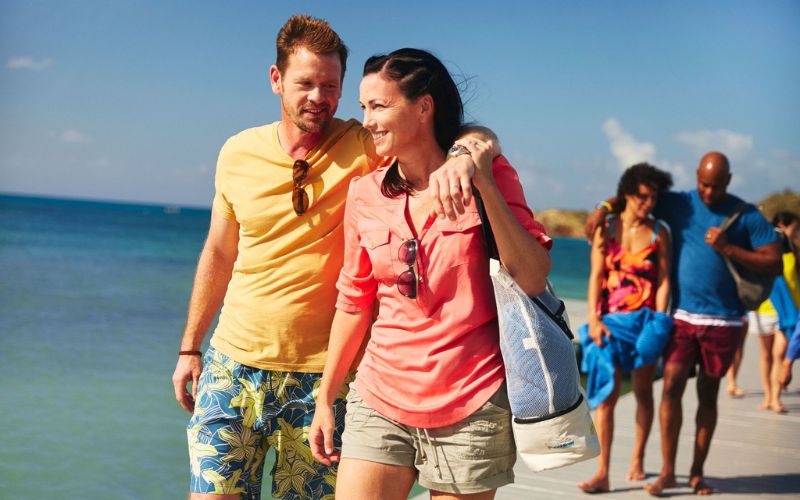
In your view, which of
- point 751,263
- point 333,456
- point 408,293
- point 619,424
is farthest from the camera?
point 619,424

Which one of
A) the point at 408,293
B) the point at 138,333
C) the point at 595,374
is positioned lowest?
the point at 138,333

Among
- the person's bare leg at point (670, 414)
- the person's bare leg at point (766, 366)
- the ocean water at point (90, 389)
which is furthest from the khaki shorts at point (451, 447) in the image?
the person's bare leg at point (766, 366)

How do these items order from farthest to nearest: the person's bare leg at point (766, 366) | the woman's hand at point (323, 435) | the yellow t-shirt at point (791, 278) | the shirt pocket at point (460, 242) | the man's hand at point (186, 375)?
1. the yellow t-shirt at point (791, 278)
2. the person's bare leg at point (766, 366)
3. the man's hand at point (186, 375)
4. the woman's hand at point (323, 435)
5. the shirt pocket at point (460, 242)

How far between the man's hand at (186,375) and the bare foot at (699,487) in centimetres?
389

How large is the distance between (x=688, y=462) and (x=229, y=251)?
15.4 feet

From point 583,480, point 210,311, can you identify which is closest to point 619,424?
point 583,480

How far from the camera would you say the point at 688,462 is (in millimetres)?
7105

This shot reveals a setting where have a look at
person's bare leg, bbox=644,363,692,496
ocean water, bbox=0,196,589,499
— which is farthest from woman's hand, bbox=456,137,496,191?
ocean water, bbox=0,196,589,499

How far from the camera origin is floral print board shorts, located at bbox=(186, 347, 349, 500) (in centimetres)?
327

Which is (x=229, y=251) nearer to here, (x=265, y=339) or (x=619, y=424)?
(x=265, y=339)

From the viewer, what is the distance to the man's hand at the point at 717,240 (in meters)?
5.96

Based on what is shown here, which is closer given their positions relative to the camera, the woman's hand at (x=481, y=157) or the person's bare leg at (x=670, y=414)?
the woman's hand at (x=481, y=157)

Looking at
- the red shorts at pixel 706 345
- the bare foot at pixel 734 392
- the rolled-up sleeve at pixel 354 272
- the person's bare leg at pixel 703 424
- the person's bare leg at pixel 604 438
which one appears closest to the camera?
the rolled-up sleeve at pixel 354 272

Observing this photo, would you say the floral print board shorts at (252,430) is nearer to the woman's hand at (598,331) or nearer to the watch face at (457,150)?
the watch face at (457,150)
